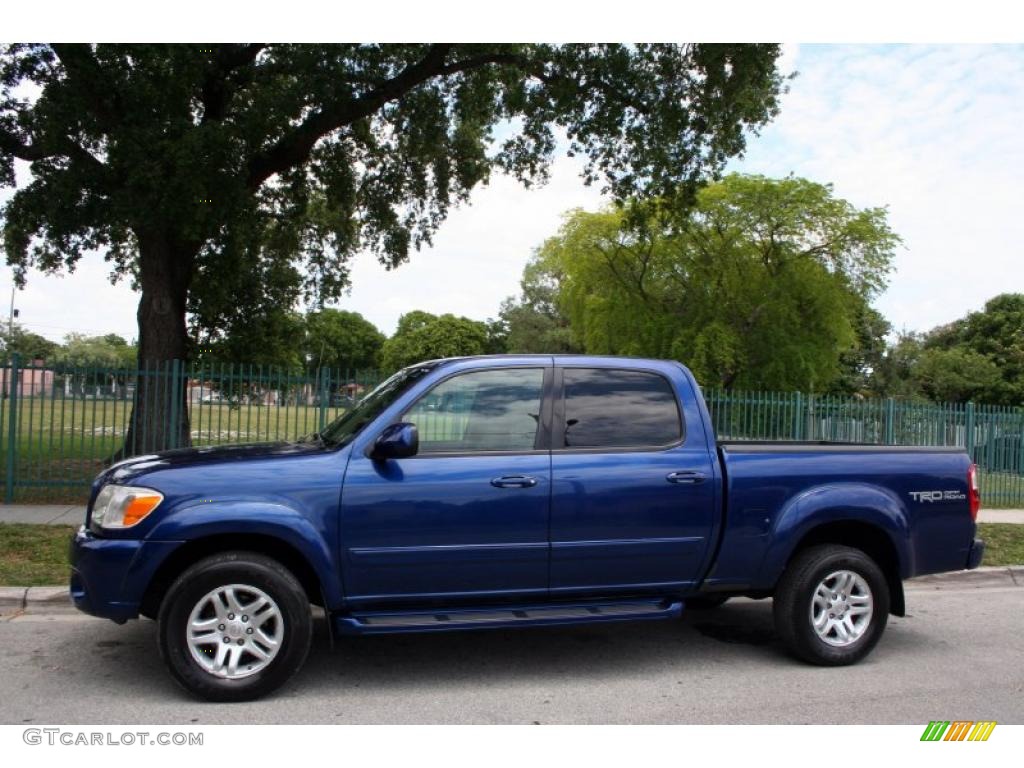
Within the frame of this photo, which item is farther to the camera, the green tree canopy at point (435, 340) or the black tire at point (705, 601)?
the green tree canopy at point (435, 340)

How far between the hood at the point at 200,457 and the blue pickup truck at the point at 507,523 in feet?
0.09

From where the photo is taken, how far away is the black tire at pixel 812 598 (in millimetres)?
5184

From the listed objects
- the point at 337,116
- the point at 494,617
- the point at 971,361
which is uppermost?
the point at 337,116

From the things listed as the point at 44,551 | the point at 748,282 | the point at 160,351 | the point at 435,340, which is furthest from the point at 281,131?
the point at 435,340

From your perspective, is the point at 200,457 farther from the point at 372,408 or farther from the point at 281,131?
the point at 281,131

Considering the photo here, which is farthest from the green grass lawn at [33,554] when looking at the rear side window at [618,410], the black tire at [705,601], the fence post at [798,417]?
the fence post at [798,417]

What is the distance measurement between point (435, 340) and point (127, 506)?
285ft

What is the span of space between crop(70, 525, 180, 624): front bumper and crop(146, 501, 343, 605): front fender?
11 centimetres

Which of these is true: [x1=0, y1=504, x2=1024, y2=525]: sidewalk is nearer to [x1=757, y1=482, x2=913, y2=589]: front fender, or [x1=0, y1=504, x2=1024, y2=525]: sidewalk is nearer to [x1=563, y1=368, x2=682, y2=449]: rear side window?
[x1=563, y1=368, x2=682, y2=449]: rear side window

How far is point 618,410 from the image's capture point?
5.16m

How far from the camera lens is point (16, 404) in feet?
35.9

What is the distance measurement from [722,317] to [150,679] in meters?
32.1

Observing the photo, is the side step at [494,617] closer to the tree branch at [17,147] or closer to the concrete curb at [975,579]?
the concrete curb at [975,579]

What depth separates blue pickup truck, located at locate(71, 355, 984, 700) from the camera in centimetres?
442
